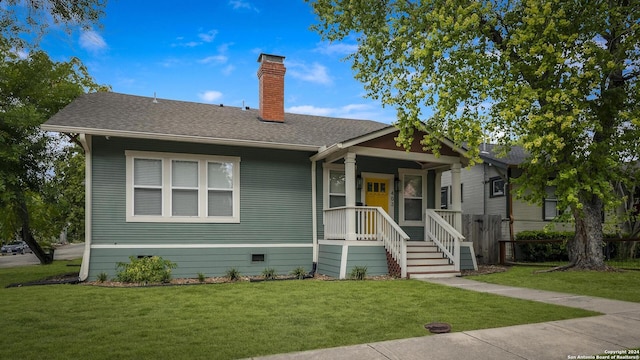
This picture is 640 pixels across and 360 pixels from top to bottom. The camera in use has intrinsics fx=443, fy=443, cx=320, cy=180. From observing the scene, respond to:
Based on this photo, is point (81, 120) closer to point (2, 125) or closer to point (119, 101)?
point (119, 101)

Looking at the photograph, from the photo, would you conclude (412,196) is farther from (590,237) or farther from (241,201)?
(241,201)

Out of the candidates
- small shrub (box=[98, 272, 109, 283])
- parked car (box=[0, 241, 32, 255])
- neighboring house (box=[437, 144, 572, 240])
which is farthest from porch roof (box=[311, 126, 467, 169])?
parked car (box=[0, 241, 32, 255])

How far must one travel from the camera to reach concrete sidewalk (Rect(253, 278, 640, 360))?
177 inches

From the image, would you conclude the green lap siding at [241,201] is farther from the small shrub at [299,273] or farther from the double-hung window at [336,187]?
the small shrub at [299,273]

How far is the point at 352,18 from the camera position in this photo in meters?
13.3

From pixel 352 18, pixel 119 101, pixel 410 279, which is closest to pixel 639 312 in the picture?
pixel 410 279

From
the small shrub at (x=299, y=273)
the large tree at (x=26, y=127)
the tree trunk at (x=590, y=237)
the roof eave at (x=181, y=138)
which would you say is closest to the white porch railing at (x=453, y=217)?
the tree trunk at (x=590, y=237)

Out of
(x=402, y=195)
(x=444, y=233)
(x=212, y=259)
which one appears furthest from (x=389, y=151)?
(x=212, y=259)

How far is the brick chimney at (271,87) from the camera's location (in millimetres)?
14438

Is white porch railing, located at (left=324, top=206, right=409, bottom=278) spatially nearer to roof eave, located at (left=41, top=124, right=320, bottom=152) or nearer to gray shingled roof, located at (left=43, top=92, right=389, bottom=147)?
roof eave, located at (left=41, top=124, right=320, bottom=152)

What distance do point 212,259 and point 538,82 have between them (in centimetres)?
921

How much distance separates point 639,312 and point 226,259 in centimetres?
894

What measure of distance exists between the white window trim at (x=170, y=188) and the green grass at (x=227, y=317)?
2436 millimetres

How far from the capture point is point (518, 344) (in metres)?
4.87
